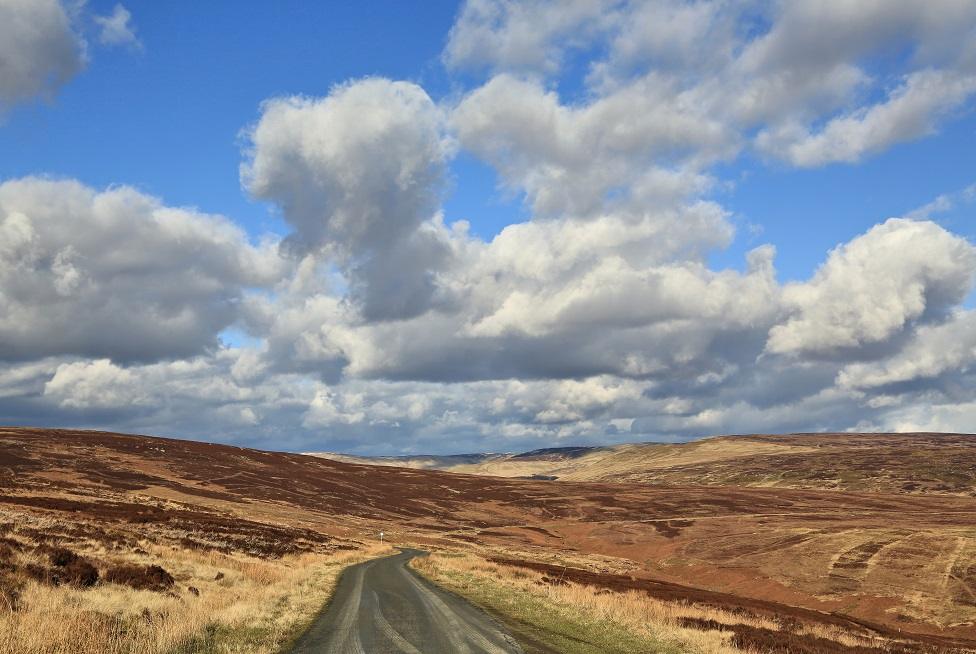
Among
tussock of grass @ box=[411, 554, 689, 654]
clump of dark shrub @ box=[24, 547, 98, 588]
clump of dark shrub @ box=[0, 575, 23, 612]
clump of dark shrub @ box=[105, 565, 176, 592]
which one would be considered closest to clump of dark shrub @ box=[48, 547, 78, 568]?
clump of dark shrub @ box=[24, 547, 98, 588]

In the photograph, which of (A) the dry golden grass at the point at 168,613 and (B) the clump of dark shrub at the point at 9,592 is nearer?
(A) the dry golden grass at the point at 168,613

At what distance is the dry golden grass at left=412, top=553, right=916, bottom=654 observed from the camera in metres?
21.6

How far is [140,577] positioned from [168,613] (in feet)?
19.6

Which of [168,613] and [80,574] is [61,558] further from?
[168,613]

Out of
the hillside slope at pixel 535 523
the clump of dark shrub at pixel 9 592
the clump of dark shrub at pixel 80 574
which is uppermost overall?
the clump of dark shrub at pixel 9 592

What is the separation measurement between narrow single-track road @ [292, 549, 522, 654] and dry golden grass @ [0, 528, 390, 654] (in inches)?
41.6

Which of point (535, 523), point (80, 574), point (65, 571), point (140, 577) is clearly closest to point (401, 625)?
point (140, 577)

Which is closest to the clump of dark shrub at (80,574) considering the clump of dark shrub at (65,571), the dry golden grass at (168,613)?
the clump of dark shrub at (65,571)

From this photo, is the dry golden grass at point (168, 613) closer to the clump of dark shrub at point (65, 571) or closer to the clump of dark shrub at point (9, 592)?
the clump of dark shrub at point (9, 592)

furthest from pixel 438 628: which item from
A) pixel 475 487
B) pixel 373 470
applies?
pixel 373 470

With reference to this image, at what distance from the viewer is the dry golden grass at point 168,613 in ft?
42.0

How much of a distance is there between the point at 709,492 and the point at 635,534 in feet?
221

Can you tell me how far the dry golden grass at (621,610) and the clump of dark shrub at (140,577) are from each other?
12.8 m

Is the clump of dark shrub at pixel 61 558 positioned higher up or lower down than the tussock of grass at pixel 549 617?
higher up
